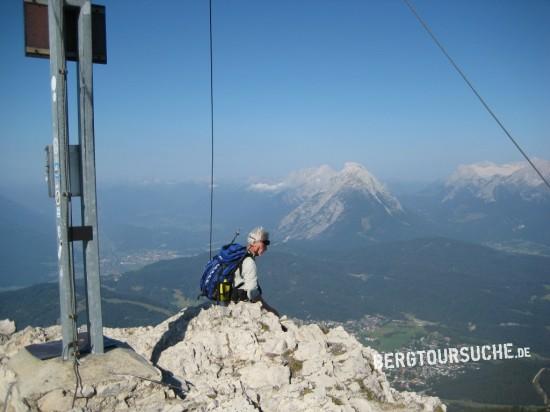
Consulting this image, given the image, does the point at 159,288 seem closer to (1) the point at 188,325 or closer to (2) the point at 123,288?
(2) the point at 123,288

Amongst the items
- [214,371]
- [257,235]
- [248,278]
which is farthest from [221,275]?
[214,371]

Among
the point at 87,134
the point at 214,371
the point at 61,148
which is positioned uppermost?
the point at 87,134

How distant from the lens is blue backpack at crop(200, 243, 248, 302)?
8594 millimetres

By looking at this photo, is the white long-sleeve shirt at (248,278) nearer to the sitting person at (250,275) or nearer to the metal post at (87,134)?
the sitting person at (250,275)

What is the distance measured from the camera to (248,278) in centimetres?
870

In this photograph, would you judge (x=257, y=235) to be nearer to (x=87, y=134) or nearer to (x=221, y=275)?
(x=221, y=275)

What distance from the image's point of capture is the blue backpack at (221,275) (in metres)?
8.59

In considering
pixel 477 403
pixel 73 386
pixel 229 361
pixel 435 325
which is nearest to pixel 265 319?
pixel 229 361

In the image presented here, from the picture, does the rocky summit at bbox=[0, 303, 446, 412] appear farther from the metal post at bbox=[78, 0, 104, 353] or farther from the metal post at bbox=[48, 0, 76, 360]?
the metal post at bbox=[78, 0, 104, 353]

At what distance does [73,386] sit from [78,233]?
1756 millimetres

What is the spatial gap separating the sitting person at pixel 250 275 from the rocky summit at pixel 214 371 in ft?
0.85

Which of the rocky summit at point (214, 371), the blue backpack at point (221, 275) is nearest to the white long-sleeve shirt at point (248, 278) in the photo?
the blue backpack at point (221, 275)

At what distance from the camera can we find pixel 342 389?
642cm

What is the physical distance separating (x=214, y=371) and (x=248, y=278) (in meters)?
2.07
